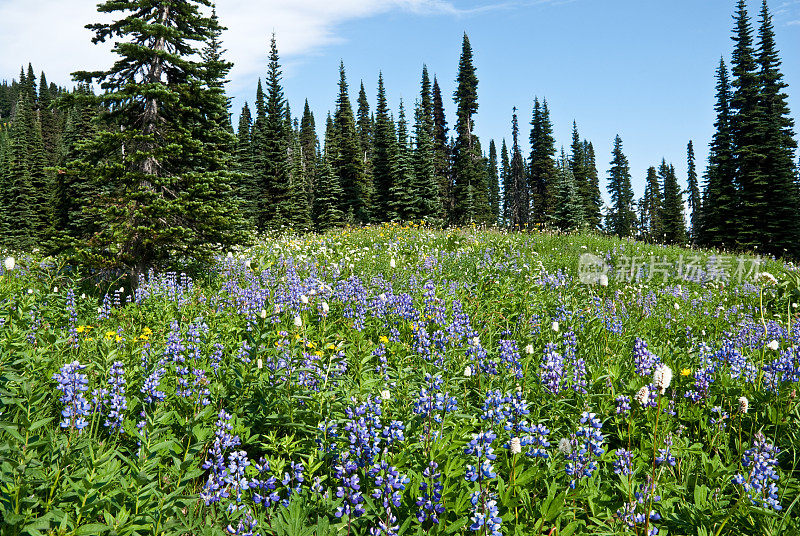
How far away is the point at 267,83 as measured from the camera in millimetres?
36781

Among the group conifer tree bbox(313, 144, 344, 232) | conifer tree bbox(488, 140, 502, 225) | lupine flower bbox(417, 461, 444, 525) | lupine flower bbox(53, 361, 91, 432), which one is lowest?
lupine flower bbox(417, 461, 444, 525)

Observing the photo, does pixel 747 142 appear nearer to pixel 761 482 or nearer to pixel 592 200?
A: pixel 592 200

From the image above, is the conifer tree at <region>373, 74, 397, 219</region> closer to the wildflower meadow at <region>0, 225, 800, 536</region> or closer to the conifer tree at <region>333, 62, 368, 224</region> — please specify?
the conifer tree at <region>333, 62, 368, 224</region>

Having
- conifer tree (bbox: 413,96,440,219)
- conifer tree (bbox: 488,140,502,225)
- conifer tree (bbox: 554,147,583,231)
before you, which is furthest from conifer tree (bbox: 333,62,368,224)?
conifer tree (bbox: 488,140,502,225)

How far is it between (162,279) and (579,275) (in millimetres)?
8446

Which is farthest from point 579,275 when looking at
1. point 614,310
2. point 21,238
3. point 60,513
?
point 21,238

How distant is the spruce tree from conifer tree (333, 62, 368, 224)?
3190 cm

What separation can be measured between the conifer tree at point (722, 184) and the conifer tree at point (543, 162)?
16.3m

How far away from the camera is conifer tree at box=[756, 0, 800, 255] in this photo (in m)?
28.7

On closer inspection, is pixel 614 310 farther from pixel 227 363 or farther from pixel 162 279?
pixel 162 279

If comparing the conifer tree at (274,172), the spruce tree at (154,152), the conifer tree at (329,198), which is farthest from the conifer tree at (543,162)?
the spruce tree at (154,152)

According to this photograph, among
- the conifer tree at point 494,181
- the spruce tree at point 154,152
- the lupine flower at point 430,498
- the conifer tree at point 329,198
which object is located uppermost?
the conifer tree at point 494,181

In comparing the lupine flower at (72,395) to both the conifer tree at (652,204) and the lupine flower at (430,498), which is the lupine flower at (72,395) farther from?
the conifer tree at (652,204)

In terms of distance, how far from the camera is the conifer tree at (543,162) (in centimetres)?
4956
